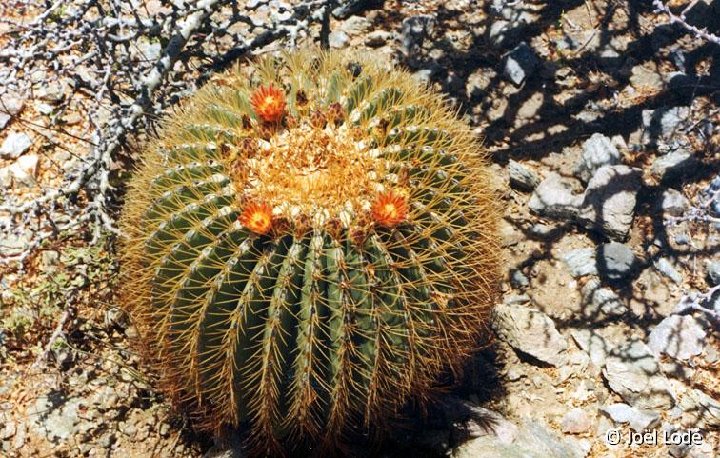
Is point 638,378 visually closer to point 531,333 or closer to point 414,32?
point 531,333

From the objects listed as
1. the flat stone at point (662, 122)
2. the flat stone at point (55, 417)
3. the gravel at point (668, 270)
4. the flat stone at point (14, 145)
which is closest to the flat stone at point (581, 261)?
the gravel at point (668, 270)

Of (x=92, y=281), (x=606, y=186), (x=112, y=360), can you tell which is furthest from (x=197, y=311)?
(x=606, y=186)

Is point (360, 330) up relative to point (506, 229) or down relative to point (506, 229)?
up

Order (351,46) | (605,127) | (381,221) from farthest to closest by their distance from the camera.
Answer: (351,46)
(605,127)
(381,221)

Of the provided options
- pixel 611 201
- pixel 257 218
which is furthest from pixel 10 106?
pixel 611 201

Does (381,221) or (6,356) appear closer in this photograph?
(381,221)

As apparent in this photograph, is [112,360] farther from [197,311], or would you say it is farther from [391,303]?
[391,303]

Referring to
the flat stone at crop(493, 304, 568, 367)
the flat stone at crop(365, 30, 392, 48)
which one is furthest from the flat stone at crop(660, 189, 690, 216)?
the flat stone at crop(365, 30, 392, 48)
